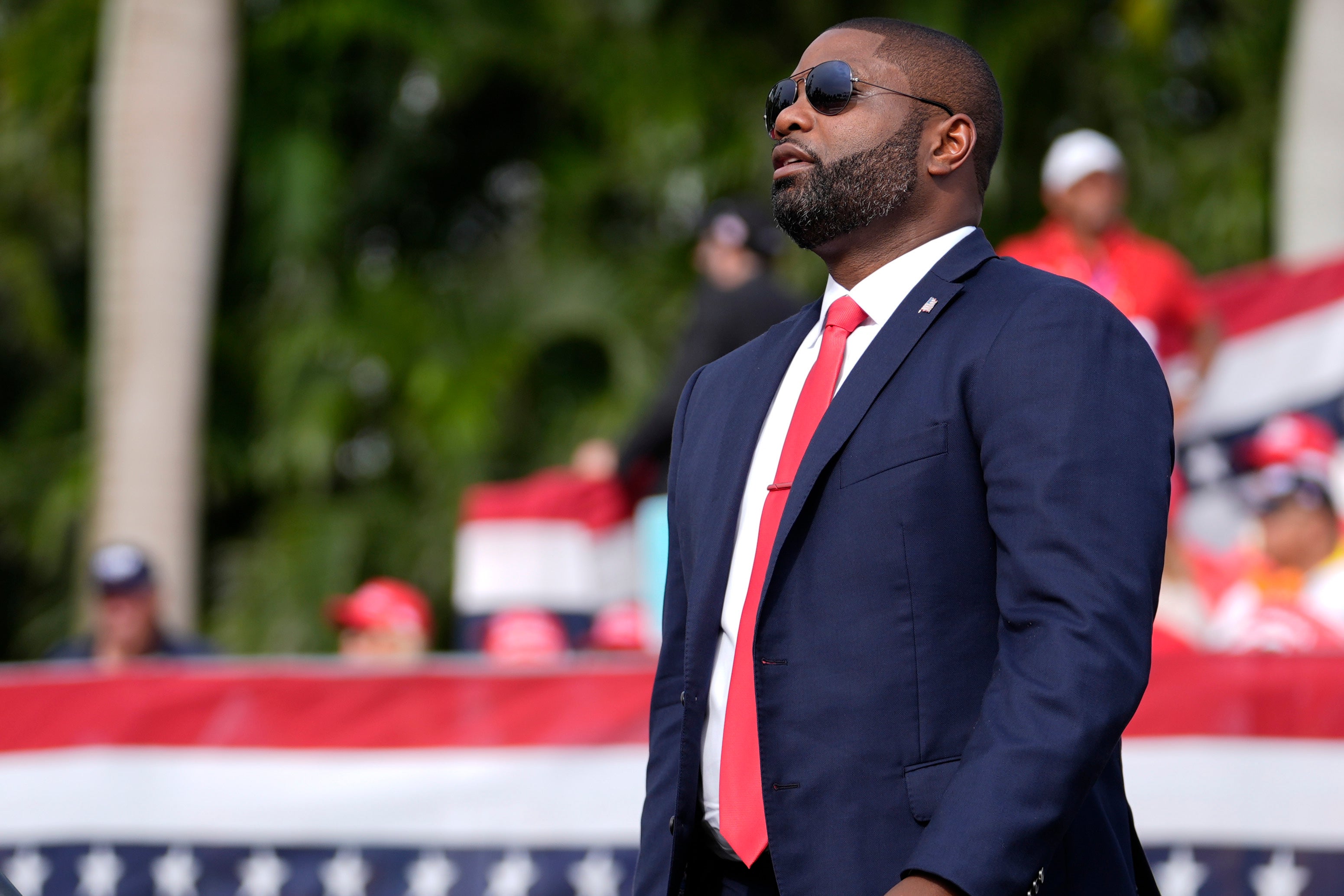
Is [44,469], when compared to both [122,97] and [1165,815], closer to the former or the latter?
[122,97]

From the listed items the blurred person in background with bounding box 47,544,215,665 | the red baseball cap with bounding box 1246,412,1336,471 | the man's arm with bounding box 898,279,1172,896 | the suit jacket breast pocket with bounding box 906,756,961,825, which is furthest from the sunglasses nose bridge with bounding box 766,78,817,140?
the blurred person in background with bounding box 47,544,215,665

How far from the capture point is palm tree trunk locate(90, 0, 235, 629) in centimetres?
866

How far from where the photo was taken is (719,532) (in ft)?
6.51

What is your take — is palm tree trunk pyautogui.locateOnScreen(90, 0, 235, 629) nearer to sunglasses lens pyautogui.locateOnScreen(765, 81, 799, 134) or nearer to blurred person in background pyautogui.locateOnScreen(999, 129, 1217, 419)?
blurred person in background pyautogui.locateOnScreen(999, 129, 1217, 419)

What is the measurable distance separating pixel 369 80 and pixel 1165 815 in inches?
363

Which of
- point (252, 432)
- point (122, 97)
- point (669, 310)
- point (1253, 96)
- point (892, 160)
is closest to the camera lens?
point (892, 160)

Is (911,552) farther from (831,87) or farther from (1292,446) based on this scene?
(1292,446)

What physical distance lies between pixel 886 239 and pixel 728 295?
308cm

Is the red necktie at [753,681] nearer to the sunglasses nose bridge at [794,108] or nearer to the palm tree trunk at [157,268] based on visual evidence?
the sunglasses nose bridge at [794,108]

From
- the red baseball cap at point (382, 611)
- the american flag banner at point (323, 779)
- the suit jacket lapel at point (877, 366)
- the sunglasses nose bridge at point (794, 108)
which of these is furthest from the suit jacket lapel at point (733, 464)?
the red baseball cap at point (382, 611)

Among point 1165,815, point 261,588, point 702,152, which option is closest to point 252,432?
point 261,588

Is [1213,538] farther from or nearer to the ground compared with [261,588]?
farther from the ground

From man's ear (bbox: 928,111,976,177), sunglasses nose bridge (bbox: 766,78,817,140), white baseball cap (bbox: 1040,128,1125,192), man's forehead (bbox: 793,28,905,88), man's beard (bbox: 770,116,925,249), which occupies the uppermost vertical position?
white baseball cap (bbox: 1040,128,1125,192)

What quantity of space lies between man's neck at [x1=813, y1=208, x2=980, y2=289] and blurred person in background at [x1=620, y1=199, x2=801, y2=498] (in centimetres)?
291
